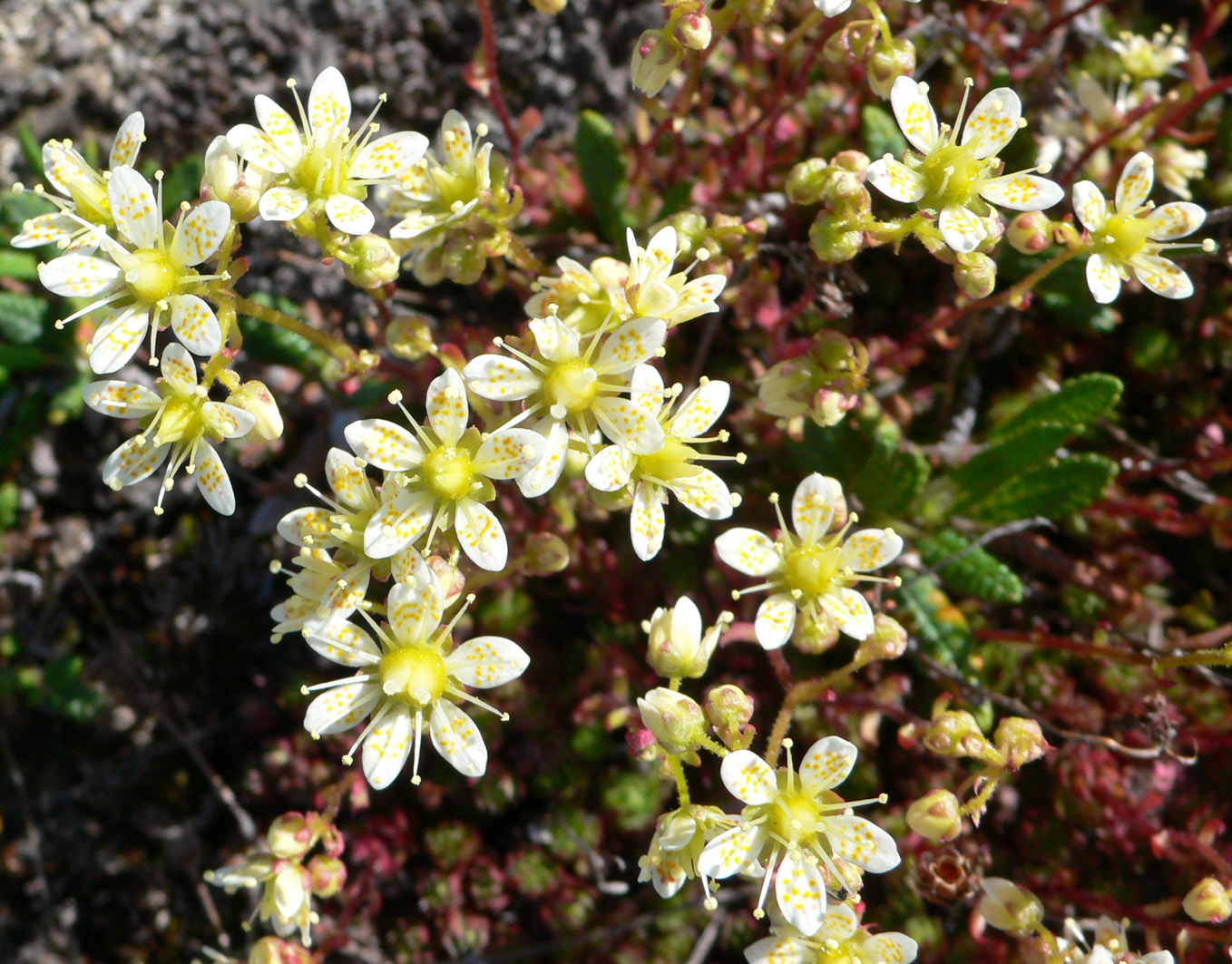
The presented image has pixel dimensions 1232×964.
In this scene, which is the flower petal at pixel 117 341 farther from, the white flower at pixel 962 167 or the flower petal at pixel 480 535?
the white flower at pixel 962 167

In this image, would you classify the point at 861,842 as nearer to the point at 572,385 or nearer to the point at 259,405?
the point at 572,385

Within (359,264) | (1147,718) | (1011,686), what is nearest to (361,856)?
(359,264)

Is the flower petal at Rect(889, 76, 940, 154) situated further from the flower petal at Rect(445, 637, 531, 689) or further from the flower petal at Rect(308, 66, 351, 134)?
the flower petal at Rect(445, 637, 531, 689)

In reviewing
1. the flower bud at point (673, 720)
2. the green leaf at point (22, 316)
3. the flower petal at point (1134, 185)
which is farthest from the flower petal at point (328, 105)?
the flower petal at point (1134, 185)

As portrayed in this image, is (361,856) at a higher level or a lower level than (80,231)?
lower

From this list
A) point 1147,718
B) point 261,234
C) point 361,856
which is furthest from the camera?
point 261,234

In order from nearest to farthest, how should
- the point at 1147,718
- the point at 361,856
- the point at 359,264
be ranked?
the point at 359,264
the point at 1147,718
the point at 361,856

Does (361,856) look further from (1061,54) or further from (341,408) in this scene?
(1061,54)

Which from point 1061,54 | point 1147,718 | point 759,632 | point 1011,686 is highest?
point 1061,54
